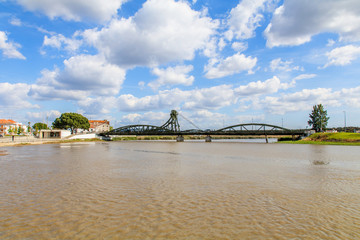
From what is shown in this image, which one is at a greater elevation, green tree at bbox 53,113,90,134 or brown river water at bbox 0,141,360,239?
green tree at bbox 53,113,90,134

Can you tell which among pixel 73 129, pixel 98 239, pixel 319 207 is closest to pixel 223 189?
pixel 319 207

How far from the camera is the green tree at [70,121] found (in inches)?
5074

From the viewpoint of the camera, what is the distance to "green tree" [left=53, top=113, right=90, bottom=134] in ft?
423

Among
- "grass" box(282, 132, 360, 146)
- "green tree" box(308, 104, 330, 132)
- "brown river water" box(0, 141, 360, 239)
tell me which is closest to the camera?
"brown river water" box(0, 141, 360, 239)

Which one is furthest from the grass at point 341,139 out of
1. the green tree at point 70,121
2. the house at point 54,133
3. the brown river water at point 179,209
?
the green tree at point 70,121

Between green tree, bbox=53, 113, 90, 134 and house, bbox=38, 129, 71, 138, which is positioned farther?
green tree, bbox=53, 113, 90, 134

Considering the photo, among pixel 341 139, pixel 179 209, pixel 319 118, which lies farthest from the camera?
pixel 319 118

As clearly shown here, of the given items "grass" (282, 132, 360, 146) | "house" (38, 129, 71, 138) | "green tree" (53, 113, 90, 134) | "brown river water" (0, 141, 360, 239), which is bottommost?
"brown river water" (0, 141, 360, 239)

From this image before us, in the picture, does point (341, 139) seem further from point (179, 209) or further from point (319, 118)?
point (179, 209)

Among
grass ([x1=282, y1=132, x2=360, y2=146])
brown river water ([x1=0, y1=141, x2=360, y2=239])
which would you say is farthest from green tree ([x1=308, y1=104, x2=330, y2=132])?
brown river water ([x1=0, y1=141, x2=360, y2=239])

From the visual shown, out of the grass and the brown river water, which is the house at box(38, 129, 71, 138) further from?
the grass

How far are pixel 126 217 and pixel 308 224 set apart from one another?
6578 millimetres

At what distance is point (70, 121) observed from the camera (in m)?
129

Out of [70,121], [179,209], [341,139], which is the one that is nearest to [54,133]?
[70,121]
